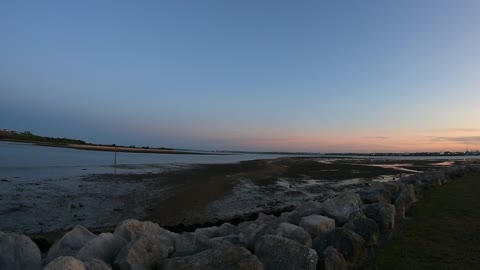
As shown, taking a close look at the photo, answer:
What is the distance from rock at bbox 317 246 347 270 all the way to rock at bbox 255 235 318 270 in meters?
0.27

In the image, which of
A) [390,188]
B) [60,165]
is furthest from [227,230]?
[60,165]

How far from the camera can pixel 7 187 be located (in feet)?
54.0

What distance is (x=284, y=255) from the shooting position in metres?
5.54

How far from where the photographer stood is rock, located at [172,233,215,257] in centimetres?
598

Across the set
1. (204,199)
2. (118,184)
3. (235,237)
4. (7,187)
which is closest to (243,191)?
(204,199)

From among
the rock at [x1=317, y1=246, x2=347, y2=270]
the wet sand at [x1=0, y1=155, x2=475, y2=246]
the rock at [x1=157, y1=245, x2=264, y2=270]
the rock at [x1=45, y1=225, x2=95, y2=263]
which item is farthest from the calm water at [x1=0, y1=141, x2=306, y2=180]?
the rock at [x1=317, y1=246, x2=347, y2=270]

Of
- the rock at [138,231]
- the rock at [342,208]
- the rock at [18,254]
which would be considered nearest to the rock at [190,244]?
the rock at [138,231]

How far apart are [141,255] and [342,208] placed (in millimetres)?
5449

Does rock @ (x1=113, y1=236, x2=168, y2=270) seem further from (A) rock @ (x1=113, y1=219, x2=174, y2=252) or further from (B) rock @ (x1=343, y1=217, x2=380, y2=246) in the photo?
(B) rock @ (x1=343, y1=217, x2=380, y2=246)

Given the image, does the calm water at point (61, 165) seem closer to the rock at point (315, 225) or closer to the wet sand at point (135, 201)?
the wet sand at point (135, 201)

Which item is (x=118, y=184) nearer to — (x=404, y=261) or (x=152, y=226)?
(x=152, y=226)

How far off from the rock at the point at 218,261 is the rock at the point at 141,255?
0.29 metres

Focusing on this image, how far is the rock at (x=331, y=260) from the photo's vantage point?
19.0ft

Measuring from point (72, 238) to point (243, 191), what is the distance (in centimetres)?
1361
